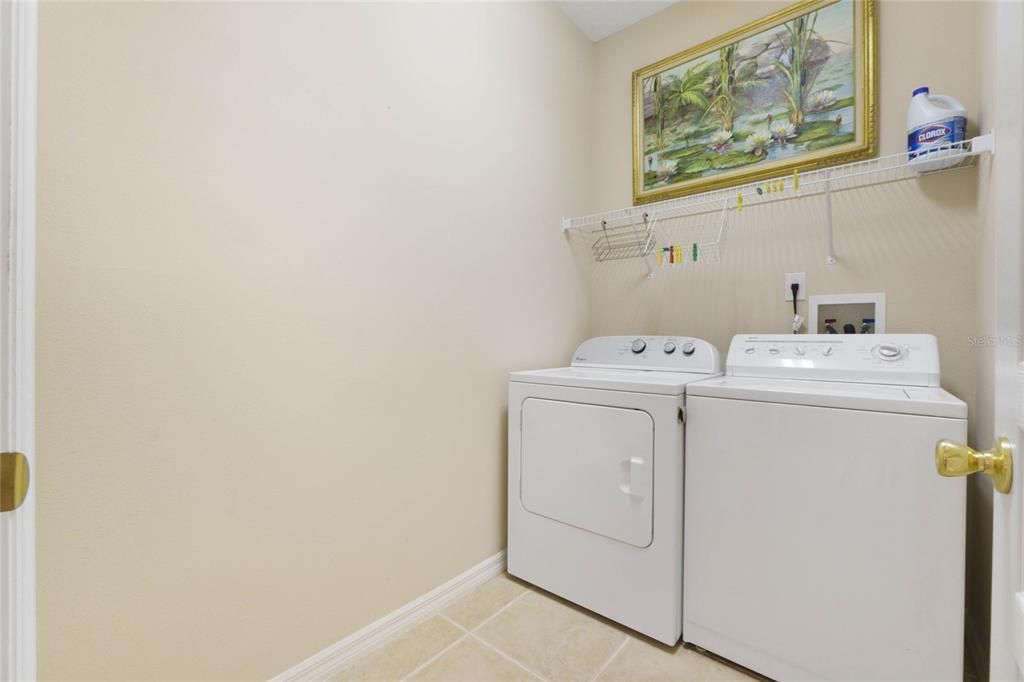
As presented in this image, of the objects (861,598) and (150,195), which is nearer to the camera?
(150,195)

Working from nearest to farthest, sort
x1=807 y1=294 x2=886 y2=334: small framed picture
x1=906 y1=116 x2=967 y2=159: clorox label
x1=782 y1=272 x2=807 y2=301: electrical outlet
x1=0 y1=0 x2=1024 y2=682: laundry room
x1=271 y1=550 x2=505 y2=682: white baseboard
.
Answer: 1. x1=0 y1=0 x2=1024 y2=682: laundry room
2. x1=271 y1=550 x2=505 y2=682: white baseboard
3. x1=906 y1=116 x2=967 y2=159: clorox label
4. x1=807 y1=294 x2=886 y2=334: small framed picture
5. x1=782 y1=272 x2=807 y2=301: electrical outlet

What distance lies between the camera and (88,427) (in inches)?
36.5

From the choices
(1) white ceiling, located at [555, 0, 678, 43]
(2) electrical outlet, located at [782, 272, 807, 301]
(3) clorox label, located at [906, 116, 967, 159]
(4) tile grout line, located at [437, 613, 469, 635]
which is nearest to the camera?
(3) clorox label, located at [906, 116, 967, 159]

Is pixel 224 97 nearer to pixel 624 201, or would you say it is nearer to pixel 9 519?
pixel 9 519

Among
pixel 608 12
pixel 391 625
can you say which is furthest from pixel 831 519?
pixel 608 12

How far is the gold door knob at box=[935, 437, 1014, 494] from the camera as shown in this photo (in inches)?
21.1

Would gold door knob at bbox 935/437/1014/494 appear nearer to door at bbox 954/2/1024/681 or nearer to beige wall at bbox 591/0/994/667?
door at bbox 954/2/1024/681

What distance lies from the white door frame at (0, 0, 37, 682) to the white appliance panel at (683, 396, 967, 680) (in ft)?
4.69

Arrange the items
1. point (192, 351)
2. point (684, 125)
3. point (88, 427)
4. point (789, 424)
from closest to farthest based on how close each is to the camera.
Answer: point (88, 427) → point (192, 351) → point (789, 424) → point (684, 125)

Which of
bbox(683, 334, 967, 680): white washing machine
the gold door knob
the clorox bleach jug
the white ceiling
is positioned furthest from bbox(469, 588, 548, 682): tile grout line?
the white ceiling

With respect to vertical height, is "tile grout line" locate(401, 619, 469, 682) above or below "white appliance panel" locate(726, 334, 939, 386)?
below

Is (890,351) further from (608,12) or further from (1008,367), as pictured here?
(608,12)

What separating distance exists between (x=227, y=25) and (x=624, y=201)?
1.73 meters

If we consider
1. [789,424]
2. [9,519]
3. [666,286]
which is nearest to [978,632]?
[789,424]
